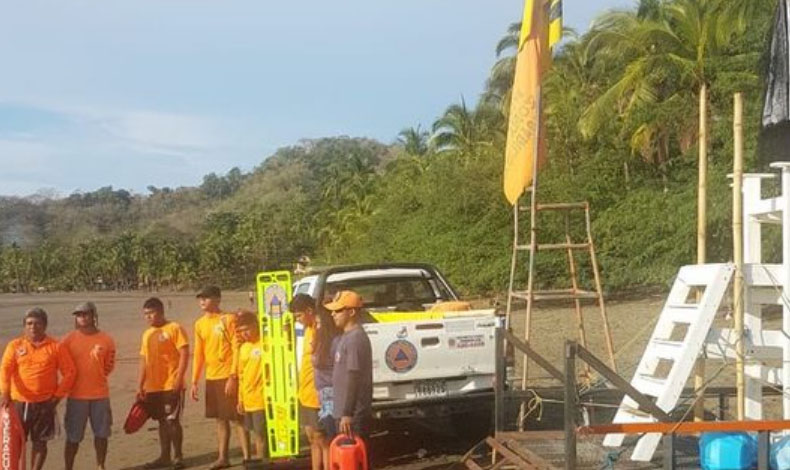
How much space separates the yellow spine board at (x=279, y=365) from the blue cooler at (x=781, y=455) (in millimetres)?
4280

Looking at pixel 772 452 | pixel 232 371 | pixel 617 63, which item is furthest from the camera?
pixel 617 63

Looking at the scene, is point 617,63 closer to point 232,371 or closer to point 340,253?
point 340,253

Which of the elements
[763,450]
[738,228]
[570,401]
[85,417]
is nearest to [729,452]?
[763,450]

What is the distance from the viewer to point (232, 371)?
935cm

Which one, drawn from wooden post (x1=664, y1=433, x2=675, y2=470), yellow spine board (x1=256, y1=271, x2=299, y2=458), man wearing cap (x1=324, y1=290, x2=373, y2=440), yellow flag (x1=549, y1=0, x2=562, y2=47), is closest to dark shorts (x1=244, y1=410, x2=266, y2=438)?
yellow spine board (x1=256, y1=271, x2=299, y2=458)

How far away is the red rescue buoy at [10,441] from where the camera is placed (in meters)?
7.68

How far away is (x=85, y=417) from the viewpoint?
8.88m

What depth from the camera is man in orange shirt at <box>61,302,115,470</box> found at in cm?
879

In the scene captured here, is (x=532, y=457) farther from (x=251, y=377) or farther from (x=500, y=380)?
(x=251, y=377)

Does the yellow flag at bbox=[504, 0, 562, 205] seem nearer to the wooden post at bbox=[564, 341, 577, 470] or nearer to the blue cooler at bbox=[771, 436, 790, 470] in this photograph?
the blue cooler at bbox=[771, 436, 790, 470]

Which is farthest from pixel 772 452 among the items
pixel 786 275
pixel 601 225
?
pixel 601 225

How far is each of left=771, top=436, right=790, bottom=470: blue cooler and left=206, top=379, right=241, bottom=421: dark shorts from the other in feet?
16.9

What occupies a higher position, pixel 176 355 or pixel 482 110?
pixel 482 110

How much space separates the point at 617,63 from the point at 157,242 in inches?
2808
